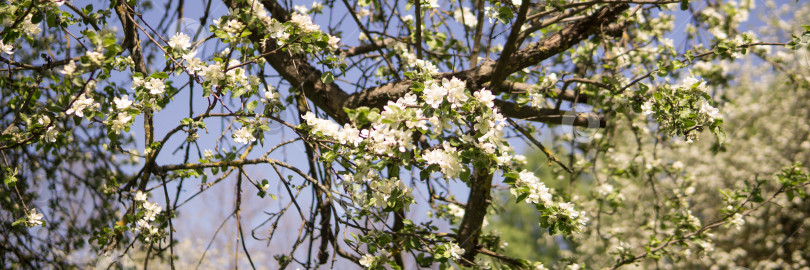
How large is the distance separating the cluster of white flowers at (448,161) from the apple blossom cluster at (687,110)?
0.68 m

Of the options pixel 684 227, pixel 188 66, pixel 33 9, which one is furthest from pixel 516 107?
pixel 33 9

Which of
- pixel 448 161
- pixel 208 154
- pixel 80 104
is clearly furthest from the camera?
pixel 208 154

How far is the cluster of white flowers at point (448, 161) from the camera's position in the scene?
1375 millimetres

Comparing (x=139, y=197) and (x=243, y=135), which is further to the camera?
(x=139, y=197)

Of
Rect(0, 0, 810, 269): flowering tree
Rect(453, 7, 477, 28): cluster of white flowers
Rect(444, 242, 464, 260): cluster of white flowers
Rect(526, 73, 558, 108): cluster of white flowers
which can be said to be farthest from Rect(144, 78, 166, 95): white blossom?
Rect(453, 7, 477, 28): cluster of white flowers

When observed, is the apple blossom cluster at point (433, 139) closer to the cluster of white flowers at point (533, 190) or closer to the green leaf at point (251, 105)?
the cluster of white flowers at point (533, 190)

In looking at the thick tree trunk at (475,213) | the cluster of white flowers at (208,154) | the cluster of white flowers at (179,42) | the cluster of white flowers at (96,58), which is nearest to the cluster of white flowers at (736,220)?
the thick tree trunk at (475,213)

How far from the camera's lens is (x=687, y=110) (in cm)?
162

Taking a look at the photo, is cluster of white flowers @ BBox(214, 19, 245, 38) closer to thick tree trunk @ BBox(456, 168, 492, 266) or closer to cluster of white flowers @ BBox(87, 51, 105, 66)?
cluster of white flowers @ BBox(87, 51, 105, 66)

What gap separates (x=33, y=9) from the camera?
5.11ft

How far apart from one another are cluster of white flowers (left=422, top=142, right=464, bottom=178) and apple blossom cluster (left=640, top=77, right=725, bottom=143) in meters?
0.68

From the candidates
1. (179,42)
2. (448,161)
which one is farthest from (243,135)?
(448,161)

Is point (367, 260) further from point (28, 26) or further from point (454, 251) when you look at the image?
point (28, 26)

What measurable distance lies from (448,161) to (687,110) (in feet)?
2.42
